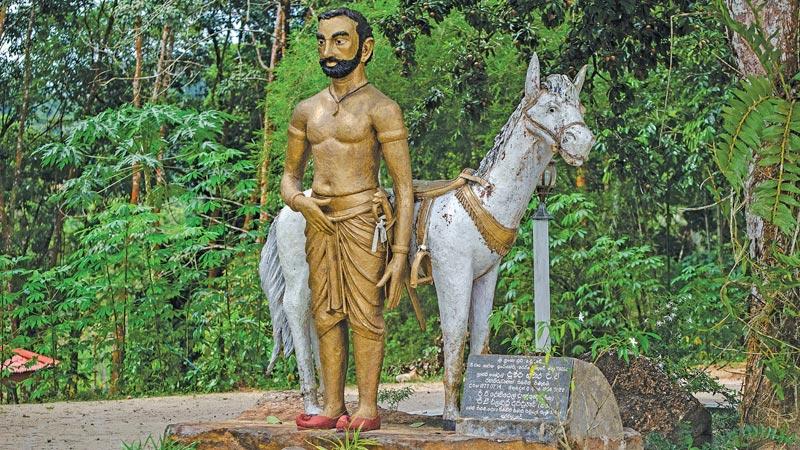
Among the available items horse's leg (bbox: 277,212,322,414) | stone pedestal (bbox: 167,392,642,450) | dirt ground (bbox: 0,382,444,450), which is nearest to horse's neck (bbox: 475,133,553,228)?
horse's leg (bbox: 277,212,322,414)

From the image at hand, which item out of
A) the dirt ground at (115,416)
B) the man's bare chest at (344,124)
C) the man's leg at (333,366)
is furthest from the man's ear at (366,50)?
the dirt ground at (115,416)

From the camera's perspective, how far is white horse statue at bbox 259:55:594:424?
20.3 feet

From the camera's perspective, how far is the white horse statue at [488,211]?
20.3 feet

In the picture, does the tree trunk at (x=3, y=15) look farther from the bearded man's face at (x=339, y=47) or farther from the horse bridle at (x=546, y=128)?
the horse bridle at (x=546, y=128)

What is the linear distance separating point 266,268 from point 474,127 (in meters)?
6.54

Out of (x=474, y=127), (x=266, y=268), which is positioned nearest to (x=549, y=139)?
(x=266, y=268)

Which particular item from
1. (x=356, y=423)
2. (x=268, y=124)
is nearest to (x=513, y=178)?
(x=356, y=423)

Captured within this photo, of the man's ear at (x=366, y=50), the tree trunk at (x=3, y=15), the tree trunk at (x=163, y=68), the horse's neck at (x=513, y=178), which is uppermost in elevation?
the tree trunk at (x=3, y=15)

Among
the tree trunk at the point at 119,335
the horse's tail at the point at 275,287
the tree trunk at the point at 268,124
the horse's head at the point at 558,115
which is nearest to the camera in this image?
the horse's head at the point at 558,115

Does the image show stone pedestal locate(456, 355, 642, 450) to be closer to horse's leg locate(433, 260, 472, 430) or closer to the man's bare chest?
horse's leg locate(433, 260, 472, 430)

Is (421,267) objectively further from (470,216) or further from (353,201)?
(353,201)

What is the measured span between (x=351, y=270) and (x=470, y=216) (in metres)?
0.71

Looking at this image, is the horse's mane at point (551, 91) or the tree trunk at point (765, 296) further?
the tree trunk at point (765, 296)

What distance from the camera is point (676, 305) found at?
9570 mm
